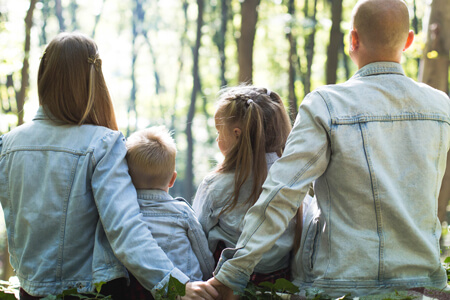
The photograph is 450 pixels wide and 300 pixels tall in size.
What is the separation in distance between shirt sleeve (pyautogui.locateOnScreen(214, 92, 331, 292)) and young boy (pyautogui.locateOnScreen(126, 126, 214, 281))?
50cm

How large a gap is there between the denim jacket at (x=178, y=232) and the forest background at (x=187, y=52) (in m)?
9.71

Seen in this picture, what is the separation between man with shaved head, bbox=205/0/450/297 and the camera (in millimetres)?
2201

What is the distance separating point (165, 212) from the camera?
2.76m

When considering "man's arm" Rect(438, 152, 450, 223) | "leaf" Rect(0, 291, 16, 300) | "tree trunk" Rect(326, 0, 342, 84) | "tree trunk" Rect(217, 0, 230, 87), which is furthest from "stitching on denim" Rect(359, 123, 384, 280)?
"tree trunk" Rect(217, 0, 230, 87)

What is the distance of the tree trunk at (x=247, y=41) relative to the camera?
26.3 feet

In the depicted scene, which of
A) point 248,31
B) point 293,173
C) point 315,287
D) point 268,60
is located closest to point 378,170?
point 293,173

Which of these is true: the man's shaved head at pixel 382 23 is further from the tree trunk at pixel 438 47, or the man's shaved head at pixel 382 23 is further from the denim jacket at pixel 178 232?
the tree trunk at pixel 438 47

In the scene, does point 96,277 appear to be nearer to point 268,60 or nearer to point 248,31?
point 248,31

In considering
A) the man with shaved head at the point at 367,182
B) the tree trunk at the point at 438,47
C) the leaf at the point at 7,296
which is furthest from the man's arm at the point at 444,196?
the leaf at the point at 7,296

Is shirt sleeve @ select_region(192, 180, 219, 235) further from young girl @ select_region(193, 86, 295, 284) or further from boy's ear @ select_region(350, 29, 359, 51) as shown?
boy's ear @ select_region(350, 29, 359, 51)

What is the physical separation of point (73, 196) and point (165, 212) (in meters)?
0.51

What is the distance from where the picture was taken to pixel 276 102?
301cm

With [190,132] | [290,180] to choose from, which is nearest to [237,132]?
[290,180]

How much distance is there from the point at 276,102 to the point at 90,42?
1.14m
